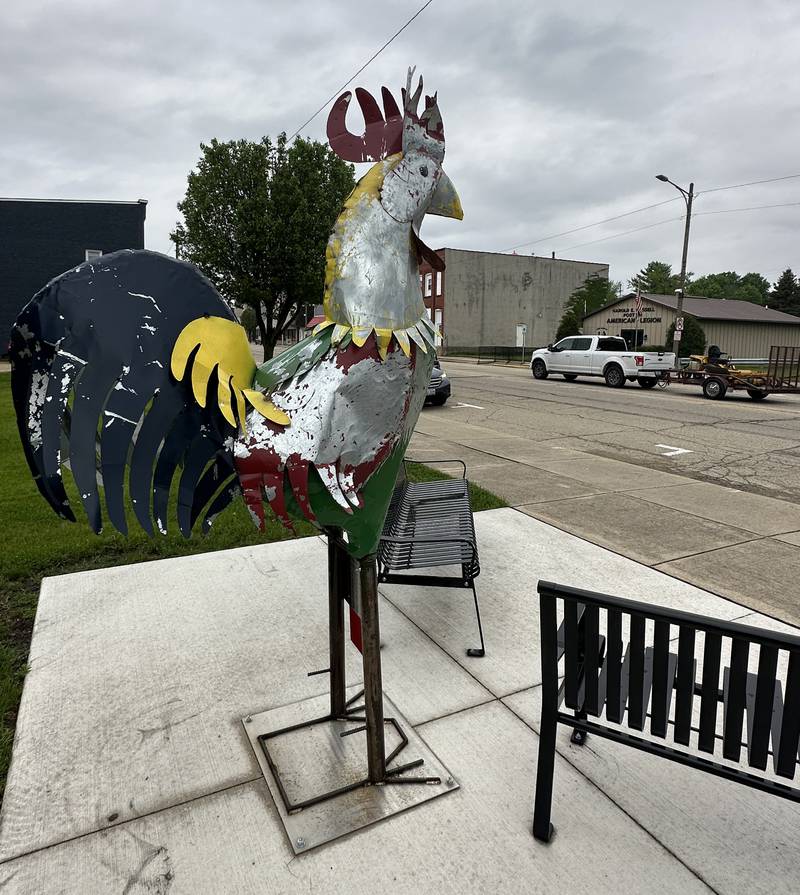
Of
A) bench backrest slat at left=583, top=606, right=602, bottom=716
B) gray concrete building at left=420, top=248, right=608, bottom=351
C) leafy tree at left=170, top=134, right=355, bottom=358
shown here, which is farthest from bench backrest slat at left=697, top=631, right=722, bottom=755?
gray concrete building at left=420, top=248, right=608, bottom=351

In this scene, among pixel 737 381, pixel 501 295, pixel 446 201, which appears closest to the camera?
pixel 446 201

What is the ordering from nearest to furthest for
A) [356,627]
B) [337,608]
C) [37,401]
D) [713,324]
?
[37,401] → [356,627] → [337,608] → [713,324]

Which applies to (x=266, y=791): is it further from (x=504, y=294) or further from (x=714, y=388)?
(x=504, y=294)

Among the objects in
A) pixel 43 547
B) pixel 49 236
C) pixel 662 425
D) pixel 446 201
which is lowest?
pixel 43 547

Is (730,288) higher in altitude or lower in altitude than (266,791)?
higher

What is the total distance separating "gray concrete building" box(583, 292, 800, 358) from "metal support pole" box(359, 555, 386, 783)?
112 feet

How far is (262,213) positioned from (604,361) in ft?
39.0

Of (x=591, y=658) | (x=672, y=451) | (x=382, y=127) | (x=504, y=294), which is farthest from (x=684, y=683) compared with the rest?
(x=504, y=294)

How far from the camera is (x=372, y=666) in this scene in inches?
86.7

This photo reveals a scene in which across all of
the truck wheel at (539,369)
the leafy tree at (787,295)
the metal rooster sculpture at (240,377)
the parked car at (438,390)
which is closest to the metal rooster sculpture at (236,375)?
the metal rooster sculpture at (240,377)

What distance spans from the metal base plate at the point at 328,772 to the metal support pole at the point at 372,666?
0.34ft

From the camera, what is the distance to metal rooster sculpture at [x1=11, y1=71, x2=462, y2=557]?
1611mm

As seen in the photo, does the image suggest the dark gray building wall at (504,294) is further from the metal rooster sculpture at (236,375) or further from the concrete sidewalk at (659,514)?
the metal rooster sculpture at (236,375)

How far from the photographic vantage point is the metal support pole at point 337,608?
237cm
